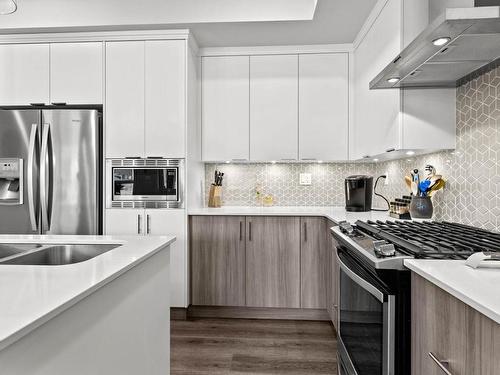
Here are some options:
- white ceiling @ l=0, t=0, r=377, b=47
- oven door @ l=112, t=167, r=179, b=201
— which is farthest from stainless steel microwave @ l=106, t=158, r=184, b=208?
white ceiling @ l=0, t=0, r=377, b=47

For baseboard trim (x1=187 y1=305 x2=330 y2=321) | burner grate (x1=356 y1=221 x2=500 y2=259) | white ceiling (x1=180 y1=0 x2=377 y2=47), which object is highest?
white ceiling (x1=180 y1=0 x2=377 y2=47)

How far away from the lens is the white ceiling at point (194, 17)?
3.04 m

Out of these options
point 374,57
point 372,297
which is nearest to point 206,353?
point 372,297

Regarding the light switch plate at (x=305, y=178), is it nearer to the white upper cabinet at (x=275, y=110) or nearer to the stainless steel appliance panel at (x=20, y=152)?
the white upper cabinet at (x=275, y=110)

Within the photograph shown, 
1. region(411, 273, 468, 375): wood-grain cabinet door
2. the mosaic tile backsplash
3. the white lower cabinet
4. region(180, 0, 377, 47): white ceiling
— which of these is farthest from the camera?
the white lower cabinet

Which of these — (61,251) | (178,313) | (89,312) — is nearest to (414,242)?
(89,312)

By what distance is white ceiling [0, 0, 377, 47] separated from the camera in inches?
120

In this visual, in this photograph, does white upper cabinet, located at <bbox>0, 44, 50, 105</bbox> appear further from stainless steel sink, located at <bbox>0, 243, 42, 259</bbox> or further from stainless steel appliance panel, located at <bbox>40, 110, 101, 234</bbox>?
stainless steel sink, located at <bbox>0, 243, 42, 259</bbox>

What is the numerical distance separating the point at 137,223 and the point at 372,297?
2.32 m

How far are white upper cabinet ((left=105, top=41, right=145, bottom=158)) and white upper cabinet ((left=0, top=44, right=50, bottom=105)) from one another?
0.61 metres

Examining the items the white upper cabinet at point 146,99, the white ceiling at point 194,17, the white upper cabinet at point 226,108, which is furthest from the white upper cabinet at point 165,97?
the white upper cabinet at point 226,108

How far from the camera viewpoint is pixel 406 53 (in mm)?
1612

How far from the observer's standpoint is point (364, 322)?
1.57 m

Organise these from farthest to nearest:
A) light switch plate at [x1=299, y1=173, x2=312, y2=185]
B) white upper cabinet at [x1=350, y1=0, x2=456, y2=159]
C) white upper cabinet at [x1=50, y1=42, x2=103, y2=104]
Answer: light switch plate at [x1=299, y1=173, x2=312, y2=185], white upper cabinet at [x1=50, y1=42, x2=103, y2=104], white upper cabinet at [x1=350, y1=0, x2=456, y2=159]
